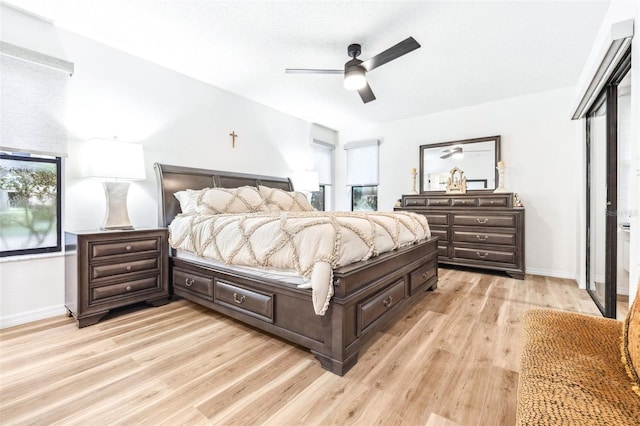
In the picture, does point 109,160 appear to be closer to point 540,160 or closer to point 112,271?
point 112,271

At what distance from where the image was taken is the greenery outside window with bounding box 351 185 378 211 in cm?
582

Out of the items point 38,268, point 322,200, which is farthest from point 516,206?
point 38,268

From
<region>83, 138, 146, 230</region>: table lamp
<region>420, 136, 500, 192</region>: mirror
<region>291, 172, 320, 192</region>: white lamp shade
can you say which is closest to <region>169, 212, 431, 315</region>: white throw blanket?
<region>83, 138, 146, 230</region>: table lamp

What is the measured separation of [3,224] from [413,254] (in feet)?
11.9

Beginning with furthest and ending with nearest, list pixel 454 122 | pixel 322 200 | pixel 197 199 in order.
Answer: pixel 322 200, pixel 454 122, pixel 197 199

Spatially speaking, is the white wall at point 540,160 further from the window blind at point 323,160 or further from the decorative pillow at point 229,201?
the decorative pillow at point 229,201

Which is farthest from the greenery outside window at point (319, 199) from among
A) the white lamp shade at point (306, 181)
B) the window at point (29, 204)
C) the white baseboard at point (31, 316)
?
the white baseboard at point (31, 316)

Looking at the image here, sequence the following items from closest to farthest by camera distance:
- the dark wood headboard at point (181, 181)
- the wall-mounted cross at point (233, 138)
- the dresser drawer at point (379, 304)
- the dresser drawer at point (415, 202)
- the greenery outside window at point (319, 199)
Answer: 1. the dresser drawer at point (379, 304)
2. the dark wood headboard at point (181, 181)
3. the wall-mounted cross at point (233, 138)
4. the dresser drawer at point (415, 202)
5. the greenery outside window at point (319, 199)

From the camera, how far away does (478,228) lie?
405cm

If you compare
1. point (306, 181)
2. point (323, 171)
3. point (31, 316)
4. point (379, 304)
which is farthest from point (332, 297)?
point (323, 171)

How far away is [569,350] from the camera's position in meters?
0.98

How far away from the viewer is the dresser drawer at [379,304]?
6.08ft

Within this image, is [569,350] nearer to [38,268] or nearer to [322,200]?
[38,268]

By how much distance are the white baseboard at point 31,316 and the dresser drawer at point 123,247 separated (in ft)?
2.52
